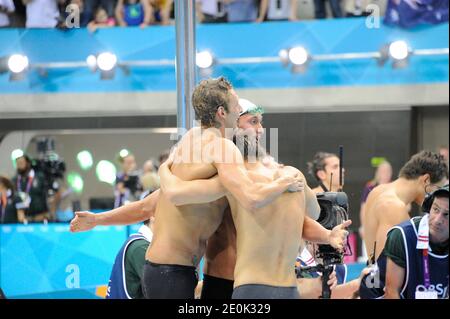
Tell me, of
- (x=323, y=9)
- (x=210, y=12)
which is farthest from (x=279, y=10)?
(x=323, y=9)

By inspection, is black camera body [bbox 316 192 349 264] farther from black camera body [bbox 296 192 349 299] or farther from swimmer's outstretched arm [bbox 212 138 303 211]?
swimmer's outstretched arm [bbox 212 138 303 211]

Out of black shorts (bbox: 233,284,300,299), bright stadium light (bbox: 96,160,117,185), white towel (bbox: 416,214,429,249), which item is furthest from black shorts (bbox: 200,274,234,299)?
bright stadium light (bbox: 96,160,117,185)

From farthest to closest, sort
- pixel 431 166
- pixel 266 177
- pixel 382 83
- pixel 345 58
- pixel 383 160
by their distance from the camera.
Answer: pixel 382 83 → pixel 345 58 → pixel 383 160 → pixel 431 166 → pixel 266 177

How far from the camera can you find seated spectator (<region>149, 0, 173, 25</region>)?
17.2 feet

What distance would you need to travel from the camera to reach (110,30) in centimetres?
527

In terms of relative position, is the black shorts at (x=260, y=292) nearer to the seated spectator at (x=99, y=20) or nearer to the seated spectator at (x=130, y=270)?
the seated spectator at (x=130, y=270)

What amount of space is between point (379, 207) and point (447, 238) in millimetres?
871

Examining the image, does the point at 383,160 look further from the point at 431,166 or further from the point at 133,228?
the point at 133,228

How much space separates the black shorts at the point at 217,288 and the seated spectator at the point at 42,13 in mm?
1805

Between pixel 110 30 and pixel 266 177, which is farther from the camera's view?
pixel 110 30

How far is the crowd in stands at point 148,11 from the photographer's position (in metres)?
4.64

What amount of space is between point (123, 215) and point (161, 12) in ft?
5.83

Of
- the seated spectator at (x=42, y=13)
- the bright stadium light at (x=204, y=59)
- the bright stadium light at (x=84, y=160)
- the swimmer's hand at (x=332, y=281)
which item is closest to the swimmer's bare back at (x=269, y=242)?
the swimmer's hand at (x=332, y=281)

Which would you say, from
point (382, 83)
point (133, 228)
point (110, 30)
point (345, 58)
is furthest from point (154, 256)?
point (382, 83)
